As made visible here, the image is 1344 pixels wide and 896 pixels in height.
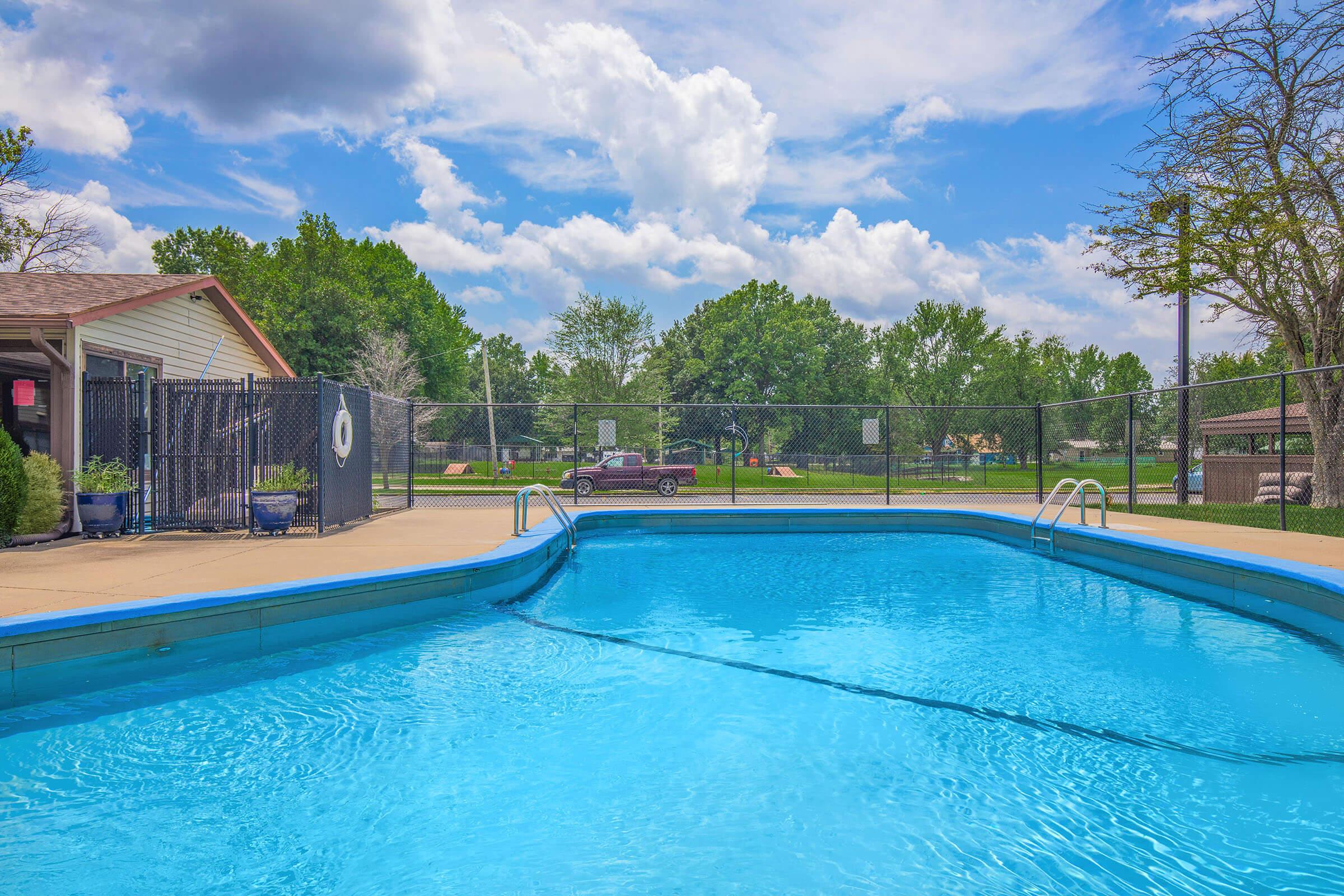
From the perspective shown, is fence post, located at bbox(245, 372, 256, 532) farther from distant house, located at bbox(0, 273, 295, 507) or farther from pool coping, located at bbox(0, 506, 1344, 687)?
pool coping, located at bbox(0, 506, 1344, 687)

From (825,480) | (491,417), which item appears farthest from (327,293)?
(825,480)

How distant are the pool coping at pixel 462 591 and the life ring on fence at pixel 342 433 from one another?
8.94 feet

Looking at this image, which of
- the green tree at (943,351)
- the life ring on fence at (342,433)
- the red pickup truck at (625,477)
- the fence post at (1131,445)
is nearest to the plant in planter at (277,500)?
the life ring on fence at (342,433)

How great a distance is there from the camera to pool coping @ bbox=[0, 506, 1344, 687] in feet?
13.4

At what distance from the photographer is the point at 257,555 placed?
6609mm

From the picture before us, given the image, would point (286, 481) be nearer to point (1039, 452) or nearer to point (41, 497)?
point (41, 497)

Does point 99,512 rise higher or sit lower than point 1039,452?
lower

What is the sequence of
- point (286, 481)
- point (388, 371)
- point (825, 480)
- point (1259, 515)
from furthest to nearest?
point (388, 371) < point (825, 480) < point (1259, 515) < point (286, 481)

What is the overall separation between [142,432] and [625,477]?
10.4 meters

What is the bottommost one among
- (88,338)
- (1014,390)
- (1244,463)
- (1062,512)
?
(1062,512)

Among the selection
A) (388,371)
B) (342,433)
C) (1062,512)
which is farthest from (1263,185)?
(388,371)

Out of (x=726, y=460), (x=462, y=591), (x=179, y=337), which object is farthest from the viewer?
(x=726, y=460)

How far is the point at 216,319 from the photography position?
451 inches

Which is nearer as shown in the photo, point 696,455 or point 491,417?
point 491,417
